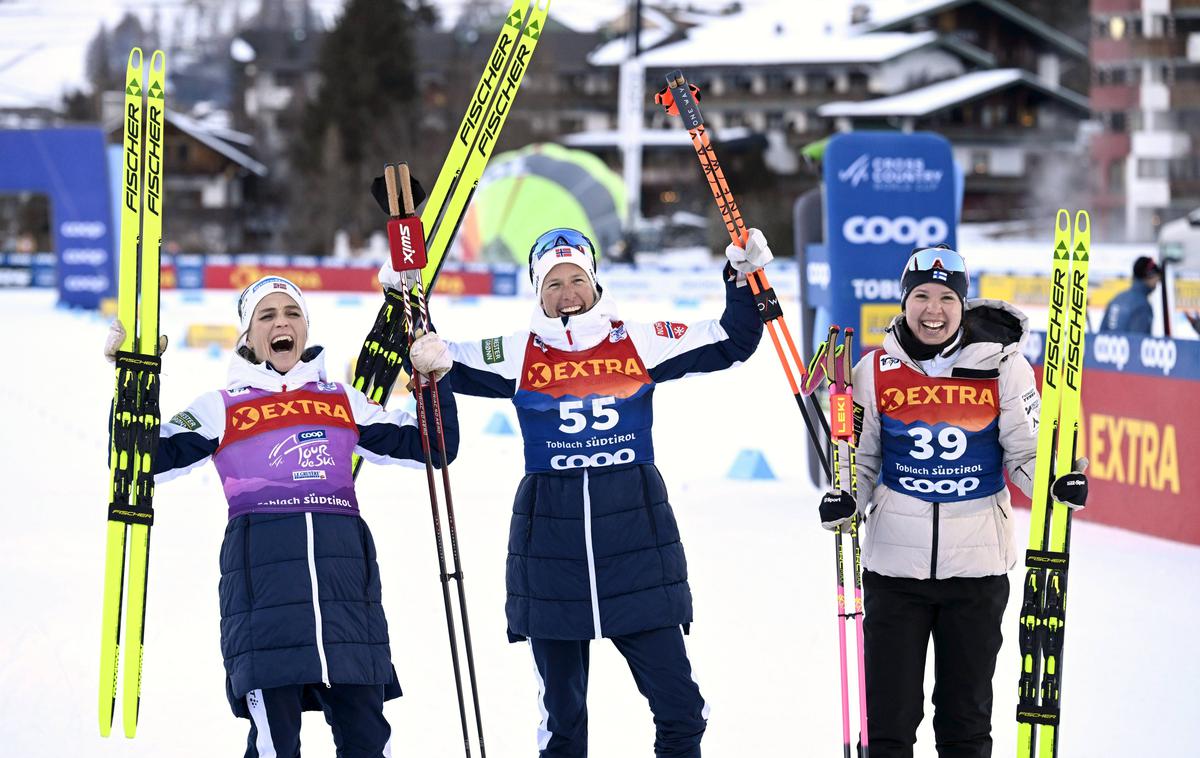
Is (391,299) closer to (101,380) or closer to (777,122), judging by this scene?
(101,380)

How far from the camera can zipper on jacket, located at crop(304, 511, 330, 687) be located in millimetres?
3658

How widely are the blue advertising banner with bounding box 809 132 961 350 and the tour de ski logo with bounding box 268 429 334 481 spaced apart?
6.22 metres

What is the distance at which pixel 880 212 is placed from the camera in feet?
31.7

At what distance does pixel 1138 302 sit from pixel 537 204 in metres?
25.8

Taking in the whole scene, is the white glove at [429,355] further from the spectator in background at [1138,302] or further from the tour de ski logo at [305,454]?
the spectator in background at [1138,302]

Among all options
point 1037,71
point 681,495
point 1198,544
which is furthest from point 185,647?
point 1037,71

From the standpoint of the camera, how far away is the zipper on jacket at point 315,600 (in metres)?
3.66

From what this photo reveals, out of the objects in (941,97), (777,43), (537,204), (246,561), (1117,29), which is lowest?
(246,561)

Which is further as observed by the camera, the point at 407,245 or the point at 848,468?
the point at 407,245

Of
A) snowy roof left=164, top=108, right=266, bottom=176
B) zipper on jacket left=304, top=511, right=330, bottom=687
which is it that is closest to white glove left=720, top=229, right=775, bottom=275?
zipper on jacket left=304, top=511, right=330, bottom=687

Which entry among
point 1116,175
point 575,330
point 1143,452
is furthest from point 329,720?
point 1116,175

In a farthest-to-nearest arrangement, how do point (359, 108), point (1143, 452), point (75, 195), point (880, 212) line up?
1. point (359, 108)
2. point (75, 195)
3. point (880, 212)
4. point (1143, 452)

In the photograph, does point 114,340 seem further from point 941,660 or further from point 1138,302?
point 1138,302

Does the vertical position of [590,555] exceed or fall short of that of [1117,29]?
it falls short
